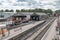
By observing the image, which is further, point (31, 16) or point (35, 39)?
point (31, 16)

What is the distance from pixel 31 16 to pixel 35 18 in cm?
151

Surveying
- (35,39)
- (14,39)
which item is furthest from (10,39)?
(35,39)

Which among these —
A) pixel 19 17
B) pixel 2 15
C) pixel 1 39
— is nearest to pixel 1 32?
pixel 1 39

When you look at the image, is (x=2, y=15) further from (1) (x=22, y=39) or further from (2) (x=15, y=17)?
(1) (x=22, y=39)

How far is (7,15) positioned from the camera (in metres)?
40.9

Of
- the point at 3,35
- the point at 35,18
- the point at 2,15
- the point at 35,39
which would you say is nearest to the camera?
the point at 35,39

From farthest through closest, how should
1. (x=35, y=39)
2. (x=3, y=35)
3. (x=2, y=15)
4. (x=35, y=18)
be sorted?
(x=35, y=18)
(x=2, y=15)
(x=3, y=35)
(x=35, y=39)

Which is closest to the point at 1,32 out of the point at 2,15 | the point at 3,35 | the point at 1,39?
the point at 3,35

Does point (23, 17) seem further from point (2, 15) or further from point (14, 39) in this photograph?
point (14, 39)

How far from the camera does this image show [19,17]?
147 feet

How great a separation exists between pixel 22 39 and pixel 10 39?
118cm

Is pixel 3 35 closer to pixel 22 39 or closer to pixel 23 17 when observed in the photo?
pixel 22 39

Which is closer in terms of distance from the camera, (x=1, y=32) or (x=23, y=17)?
(x=1, y=32)

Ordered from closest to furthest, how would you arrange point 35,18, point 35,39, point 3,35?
point 35,39 < point 3,35 < point 35,18
